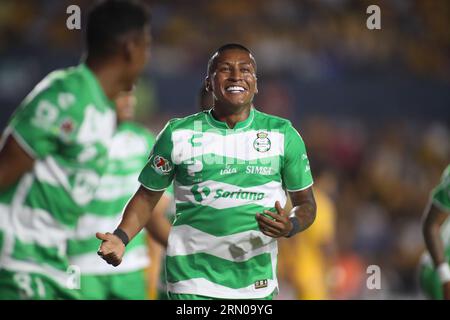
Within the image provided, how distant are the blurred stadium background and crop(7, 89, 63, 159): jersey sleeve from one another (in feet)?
20.8

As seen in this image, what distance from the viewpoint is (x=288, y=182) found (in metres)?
4.64

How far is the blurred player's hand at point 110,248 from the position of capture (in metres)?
4.34

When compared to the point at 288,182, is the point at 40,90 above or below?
above

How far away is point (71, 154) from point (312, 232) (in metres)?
5.02

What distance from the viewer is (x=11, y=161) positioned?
4.30 m

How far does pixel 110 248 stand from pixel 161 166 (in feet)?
1.81

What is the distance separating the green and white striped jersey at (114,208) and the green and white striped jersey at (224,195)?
1.42 metres

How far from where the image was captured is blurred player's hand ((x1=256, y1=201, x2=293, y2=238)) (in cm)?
424

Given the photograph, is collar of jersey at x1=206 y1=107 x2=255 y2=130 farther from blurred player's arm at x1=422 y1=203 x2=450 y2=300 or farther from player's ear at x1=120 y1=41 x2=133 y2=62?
blurred player's arm at x1=422 y1=203 x2=450 y2=300

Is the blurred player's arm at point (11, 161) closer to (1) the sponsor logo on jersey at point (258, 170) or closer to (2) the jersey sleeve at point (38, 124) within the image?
(2) the jersey sleeve at point (38, 124)

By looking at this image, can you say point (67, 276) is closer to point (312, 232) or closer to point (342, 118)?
point (312, 232)

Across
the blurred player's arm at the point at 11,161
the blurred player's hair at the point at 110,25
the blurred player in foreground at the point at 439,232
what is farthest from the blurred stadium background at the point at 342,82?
the blurred player's arm at the point at 11,161

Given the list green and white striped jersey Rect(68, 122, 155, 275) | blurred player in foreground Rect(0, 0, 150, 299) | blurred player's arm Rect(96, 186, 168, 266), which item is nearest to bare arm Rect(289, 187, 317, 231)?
blurred player's arm Rect(96, 186, 168, 266)
